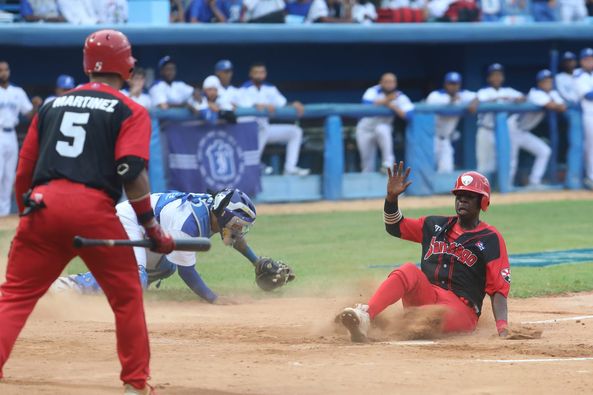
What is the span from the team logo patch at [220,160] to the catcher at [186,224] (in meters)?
7.44

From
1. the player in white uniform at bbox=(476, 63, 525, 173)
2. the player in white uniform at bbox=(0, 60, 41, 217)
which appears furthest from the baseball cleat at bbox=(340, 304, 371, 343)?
the player in white uniform at bbox=(476, 63, 525, 173)

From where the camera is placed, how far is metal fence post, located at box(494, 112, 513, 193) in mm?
18766

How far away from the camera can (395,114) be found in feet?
59.6

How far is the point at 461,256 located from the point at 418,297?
15.6 inches

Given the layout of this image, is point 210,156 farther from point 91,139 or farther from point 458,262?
point 91,139

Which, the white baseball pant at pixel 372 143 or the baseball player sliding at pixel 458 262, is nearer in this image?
the baseball player sliding at pixel 458 262

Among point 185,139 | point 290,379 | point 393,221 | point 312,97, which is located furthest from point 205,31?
A: point 290,379

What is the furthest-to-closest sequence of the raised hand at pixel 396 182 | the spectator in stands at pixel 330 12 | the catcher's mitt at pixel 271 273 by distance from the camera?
the spectator in stands at pixel 330 12 → the catcher's mitt at pixel 271 273 → the raised hand at pixel 396 182

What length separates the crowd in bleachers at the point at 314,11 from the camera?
1744 cm

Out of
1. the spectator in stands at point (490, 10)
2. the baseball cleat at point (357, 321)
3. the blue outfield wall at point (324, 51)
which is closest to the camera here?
the baseball cleat at point (357, 321)

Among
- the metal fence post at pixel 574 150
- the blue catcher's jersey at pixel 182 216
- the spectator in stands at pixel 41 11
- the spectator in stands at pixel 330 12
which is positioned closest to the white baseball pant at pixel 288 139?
the spectator in stands at pixel 330 12

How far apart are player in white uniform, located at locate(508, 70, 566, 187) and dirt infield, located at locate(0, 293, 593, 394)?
10691mm

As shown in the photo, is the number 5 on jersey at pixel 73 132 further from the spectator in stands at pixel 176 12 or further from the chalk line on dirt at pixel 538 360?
the spectator in stands at pixel 176 12

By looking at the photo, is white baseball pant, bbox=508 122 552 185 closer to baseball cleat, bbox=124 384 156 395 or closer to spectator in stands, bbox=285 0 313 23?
spectator in stands, bbox=285 0 313 23
